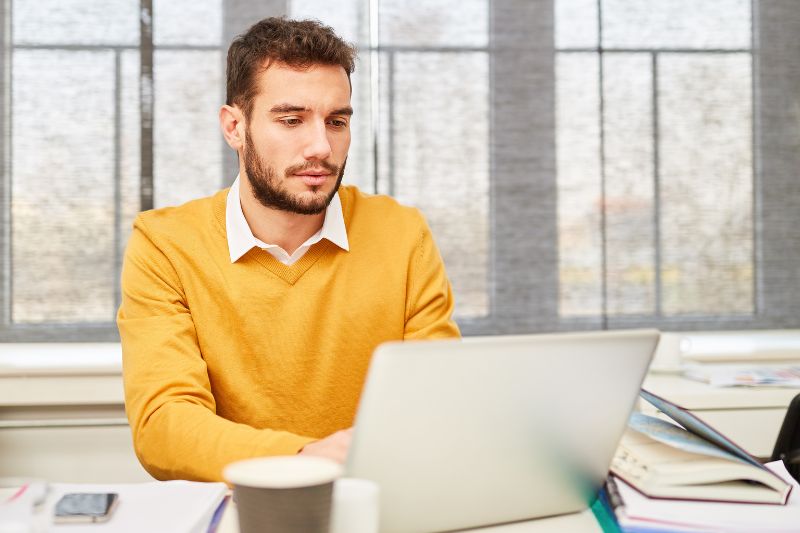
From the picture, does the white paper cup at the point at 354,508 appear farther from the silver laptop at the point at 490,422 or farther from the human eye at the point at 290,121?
the human eye at the point at 290,121

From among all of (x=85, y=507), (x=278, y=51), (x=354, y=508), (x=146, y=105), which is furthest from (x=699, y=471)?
(x=146, y=105)

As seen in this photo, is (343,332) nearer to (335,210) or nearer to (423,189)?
(335,210)

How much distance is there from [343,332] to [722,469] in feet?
2.71

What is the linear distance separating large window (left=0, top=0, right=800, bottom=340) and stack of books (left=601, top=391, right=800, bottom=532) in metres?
1.61

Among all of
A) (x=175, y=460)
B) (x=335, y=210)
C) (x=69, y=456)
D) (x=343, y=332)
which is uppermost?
(x=335, y=210)

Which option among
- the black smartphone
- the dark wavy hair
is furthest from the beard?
the black smartphone

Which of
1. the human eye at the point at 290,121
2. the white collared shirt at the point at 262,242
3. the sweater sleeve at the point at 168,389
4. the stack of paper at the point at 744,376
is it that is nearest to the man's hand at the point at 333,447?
the sweater sleeve at the point at 168,389

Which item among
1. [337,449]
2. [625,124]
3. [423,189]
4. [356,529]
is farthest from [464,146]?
[356,529]

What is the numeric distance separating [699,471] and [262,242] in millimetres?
938

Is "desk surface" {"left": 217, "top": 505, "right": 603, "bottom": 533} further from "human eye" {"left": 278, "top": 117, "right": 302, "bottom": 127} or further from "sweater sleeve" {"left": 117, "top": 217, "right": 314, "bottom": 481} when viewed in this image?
"human eye" {"left": 278, "top": 117, "right": 302, "bottom": 127}

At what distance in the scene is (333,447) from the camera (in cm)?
89

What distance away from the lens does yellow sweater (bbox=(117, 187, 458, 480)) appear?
1.42 meters

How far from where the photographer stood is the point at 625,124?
8.32 feet

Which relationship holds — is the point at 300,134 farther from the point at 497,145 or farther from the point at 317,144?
the point at 497,145
